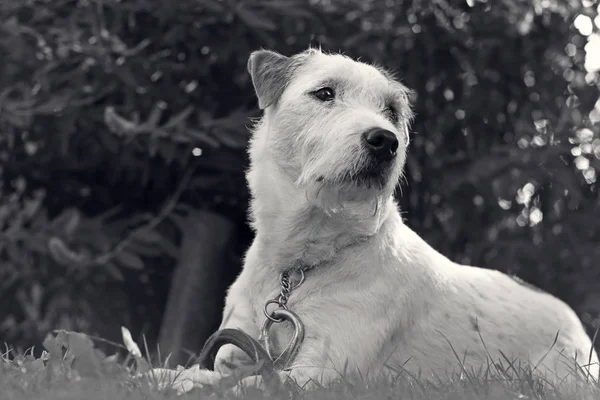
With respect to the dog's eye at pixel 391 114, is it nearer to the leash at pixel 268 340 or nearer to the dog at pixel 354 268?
the dog at pixel 354 268

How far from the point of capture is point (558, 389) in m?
3.42

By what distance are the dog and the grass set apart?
1.24 feet

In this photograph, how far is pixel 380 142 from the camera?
4.01 metres

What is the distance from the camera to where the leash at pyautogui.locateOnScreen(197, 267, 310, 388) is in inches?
152

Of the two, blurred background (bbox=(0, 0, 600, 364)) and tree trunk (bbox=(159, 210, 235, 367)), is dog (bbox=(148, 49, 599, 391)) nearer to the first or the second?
blurred background (bbox=(0, 0, 600, 364))

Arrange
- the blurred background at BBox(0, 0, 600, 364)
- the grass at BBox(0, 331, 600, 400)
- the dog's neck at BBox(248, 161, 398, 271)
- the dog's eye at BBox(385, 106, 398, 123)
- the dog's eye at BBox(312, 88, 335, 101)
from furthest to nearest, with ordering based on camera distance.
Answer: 1. the blurred background at BBox(0, 0, 600, 364)
2. the dog's eye at BBox(385, 106, 398, 123)
3. the dog's eye at BBox(312, 88, 335, 101)
4. the dog's neck at BBox(248, 161, 398, 271)
5. the grass at BBox(0, 331, 600, 400)

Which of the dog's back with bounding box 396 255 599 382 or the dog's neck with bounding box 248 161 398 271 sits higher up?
the dog's neck with bounding box 248 161 398 271

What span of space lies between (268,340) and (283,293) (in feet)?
0.75

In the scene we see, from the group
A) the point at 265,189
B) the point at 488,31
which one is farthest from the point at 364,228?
the point at 488,31

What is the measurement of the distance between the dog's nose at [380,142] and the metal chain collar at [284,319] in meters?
0.68

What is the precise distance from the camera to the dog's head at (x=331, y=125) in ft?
13.3

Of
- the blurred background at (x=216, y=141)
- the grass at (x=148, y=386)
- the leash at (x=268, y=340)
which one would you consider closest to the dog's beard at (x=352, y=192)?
the leash at (x=268, y=340)

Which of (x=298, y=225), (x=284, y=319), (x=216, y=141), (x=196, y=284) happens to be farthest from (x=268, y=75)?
(x=196, y=284)

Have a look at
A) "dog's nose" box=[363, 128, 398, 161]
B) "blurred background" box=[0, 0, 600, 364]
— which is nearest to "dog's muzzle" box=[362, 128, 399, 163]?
"dog's nose" box=[363, 128, 398, 161]
